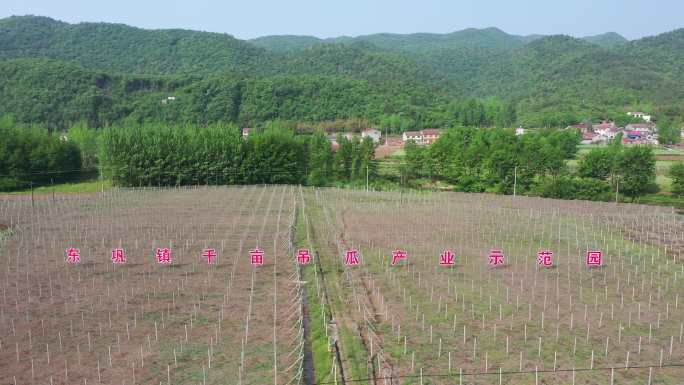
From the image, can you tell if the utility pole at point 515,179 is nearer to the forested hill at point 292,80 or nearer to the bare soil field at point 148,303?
the bare soil field at point 148,303

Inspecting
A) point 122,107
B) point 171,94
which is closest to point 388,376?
point 122,107

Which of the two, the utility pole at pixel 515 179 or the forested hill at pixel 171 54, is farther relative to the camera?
the forested hill at pixel 171 54

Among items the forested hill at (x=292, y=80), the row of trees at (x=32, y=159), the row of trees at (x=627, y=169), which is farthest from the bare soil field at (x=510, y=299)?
the forested hill at (x=292, y=80)

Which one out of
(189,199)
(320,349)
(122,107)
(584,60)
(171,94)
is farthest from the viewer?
(584,60)

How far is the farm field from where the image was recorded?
460 inches

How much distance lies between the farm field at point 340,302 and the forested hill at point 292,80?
6539 centimetres

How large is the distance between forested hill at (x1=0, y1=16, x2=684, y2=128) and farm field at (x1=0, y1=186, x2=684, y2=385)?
215 ft

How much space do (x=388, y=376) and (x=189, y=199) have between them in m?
26.3

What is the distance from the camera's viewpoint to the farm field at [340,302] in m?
11.7

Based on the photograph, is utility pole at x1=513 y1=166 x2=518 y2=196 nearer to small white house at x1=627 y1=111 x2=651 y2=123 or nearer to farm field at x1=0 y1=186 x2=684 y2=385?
farm field at x1=0 y1=186 x2=684 y2=385

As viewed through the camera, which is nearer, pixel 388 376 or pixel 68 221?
pixel 388 376

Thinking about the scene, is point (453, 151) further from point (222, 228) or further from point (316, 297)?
point (316, 297)

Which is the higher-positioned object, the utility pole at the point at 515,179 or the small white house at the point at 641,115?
the small white house at the point at 641,115

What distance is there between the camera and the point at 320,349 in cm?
1273
